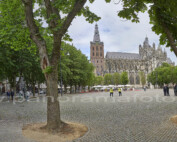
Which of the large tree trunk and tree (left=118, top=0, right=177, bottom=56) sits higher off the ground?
tree (left=118, top=0, right=177, bottom=56)

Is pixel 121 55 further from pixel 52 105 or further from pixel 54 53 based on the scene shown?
pixel 52 105

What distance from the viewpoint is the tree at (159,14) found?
29.0 ft

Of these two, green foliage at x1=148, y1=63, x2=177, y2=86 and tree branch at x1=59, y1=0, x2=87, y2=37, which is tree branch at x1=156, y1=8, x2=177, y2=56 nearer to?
tree branch at x1=59, y1=0, x2=87, y2=37

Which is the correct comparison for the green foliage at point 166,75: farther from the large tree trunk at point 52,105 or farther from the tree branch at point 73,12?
the large tree trunk at point 52,105

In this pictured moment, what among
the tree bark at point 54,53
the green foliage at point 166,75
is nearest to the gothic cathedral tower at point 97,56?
the green foliage at point 166,75

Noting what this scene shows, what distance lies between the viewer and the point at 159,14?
29.8ft

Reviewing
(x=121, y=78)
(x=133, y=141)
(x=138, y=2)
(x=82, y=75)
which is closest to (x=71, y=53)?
(x=82, y=75)

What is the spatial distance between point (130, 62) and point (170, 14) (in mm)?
124587

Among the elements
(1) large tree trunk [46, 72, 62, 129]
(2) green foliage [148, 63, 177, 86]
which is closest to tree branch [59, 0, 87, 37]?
(1) large tree trunk [46, 72, 62, 129]

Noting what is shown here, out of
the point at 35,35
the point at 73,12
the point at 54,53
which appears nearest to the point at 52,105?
the point at 54,53

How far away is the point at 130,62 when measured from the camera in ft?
429

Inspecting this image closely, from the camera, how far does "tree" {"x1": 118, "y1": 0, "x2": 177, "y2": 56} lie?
8844 millimetres

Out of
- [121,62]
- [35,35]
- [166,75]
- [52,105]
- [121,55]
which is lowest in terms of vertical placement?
[52,105]

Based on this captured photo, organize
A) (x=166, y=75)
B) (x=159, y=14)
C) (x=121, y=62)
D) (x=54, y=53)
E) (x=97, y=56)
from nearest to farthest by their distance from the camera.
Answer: (x=54, y=53), (x=159, y=14), (x=166, y=75), (x=97, y=56), (x=121, y=62)
